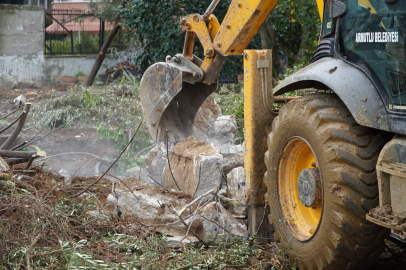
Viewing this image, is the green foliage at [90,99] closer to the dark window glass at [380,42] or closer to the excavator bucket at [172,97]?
the excavator bucket at [172,97]

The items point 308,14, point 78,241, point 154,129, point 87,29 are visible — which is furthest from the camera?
point 87,29

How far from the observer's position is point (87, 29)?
18547mm

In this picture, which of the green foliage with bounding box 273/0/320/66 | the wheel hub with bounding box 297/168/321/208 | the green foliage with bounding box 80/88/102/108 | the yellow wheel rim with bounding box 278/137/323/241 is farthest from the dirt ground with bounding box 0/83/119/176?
the green foliage with bounding box 273/0/320/66

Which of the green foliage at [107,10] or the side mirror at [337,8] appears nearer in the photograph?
the side mirror at [337,8]

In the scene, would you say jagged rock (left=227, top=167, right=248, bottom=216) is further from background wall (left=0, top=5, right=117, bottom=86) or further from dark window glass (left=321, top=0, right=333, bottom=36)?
background wall (left=0, top=5, right=117, bottom=86)

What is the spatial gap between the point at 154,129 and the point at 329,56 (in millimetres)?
3070

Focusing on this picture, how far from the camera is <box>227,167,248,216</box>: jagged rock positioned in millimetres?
4836

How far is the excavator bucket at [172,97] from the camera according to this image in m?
6.02

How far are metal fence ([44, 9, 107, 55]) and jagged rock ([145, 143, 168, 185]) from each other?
37.3ft

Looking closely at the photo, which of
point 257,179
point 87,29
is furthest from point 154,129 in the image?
point 87,29

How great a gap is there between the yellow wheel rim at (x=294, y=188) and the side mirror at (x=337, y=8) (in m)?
0.94

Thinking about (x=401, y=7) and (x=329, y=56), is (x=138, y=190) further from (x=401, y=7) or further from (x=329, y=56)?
(x=401, y=7)

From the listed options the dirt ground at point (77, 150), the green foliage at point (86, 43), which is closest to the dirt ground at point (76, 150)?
the dirt ground at point (77, 150)

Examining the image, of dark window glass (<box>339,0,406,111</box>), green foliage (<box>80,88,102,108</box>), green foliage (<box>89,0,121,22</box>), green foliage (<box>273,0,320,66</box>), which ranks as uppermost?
green foliage (<box>89,0,121,22</box>)
